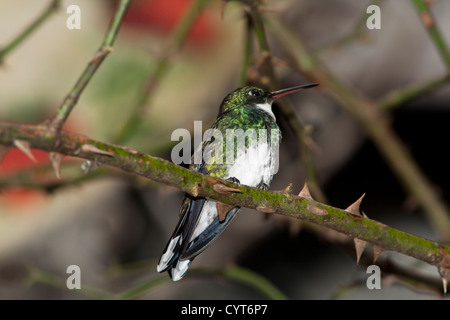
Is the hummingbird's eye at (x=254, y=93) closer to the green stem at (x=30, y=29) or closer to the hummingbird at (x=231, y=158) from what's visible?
the hummingbird at (x=231, y=158)

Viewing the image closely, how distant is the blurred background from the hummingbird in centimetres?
137

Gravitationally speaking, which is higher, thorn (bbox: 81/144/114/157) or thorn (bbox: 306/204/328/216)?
thorn (bbox: 81/144/114/157)

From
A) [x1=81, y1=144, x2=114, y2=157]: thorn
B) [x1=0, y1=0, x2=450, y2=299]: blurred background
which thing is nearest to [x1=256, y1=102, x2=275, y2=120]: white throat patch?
[x1=81, y1=144, x2=114, y2=157]: thorn

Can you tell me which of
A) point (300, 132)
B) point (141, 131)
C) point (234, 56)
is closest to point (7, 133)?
point (300, 132)

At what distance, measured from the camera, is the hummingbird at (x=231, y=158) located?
68.5 inches

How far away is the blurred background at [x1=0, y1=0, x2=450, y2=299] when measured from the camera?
361cm

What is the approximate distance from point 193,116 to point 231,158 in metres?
1.54

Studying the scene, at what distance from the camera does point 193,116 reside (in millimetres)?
3402

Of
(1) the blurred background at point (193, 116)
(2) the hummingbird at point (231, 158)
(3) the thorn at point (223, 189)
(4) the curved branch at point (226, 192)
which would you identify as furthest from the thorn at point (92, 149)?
(1) the blurred background at point (193, 116)

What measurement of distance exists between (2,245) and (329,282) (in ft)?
7.12

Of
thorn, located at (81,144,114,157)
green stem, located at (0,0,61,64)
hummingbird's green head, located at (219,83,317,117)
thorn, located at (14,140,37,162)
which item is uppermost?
green stem, located at (0,0,61,64)

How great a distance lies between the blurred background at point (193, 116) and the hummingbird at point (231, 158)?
137cm

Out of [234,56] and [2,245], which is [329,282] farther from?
[2,245]

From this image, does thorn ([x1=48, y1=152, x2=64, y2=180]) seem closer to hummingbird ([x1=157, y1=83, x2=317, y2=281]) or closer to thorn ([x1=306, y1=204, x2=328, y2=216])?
thorn ([x1=306, y1=204, x2=328, y2=216])
